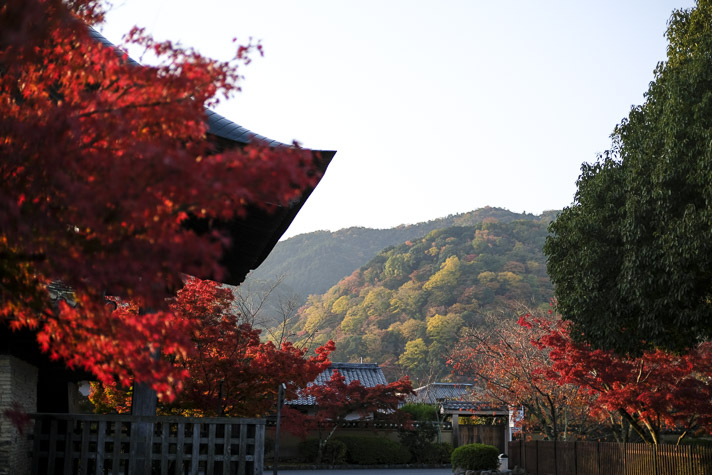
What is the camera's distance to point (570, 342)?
17.4 m

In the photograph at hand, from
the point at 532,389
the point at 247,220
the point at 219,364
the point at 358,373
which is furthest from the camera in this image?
the point at 358,373

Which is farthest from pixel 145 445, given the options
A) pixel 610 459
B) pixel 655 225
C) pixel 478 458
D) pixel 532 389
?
pixel 478 458

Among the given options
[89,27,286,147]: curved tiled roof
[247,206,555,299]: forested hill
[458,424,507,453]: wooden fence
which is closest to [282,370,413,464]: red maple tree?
[458,424,507,453]: wooden fence

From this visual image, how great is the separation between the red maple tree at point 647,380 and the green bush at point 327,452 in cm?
1509

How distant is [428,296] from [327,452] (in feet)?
111

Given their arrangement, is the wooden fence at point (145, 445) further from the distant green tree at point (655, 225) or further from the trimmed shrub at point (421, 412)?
the trimmed shrub at point (421, 412)

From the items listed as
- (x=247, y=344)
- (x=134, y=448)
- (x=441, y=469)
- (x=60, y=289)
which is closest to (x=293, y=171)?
(x=60, y=289)

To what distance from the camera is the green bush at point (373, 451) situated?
3128cm

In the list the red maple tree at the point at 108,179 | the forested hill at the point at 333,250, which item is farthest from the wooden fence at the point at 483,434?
the forested hill at the point at 333,250

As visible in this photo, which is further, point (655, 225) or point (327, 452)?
point (327, 452)

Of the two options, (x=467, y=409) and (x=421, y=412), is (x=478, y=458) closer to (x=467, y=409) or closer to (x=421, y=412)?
(x=421, y=412)

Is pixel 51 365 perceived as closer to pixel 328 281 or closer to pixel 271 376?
pixel 271 376

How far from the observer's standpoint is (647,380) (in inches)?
669

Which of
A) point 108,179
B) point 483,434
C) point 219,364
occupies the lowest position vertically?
point 483,434
